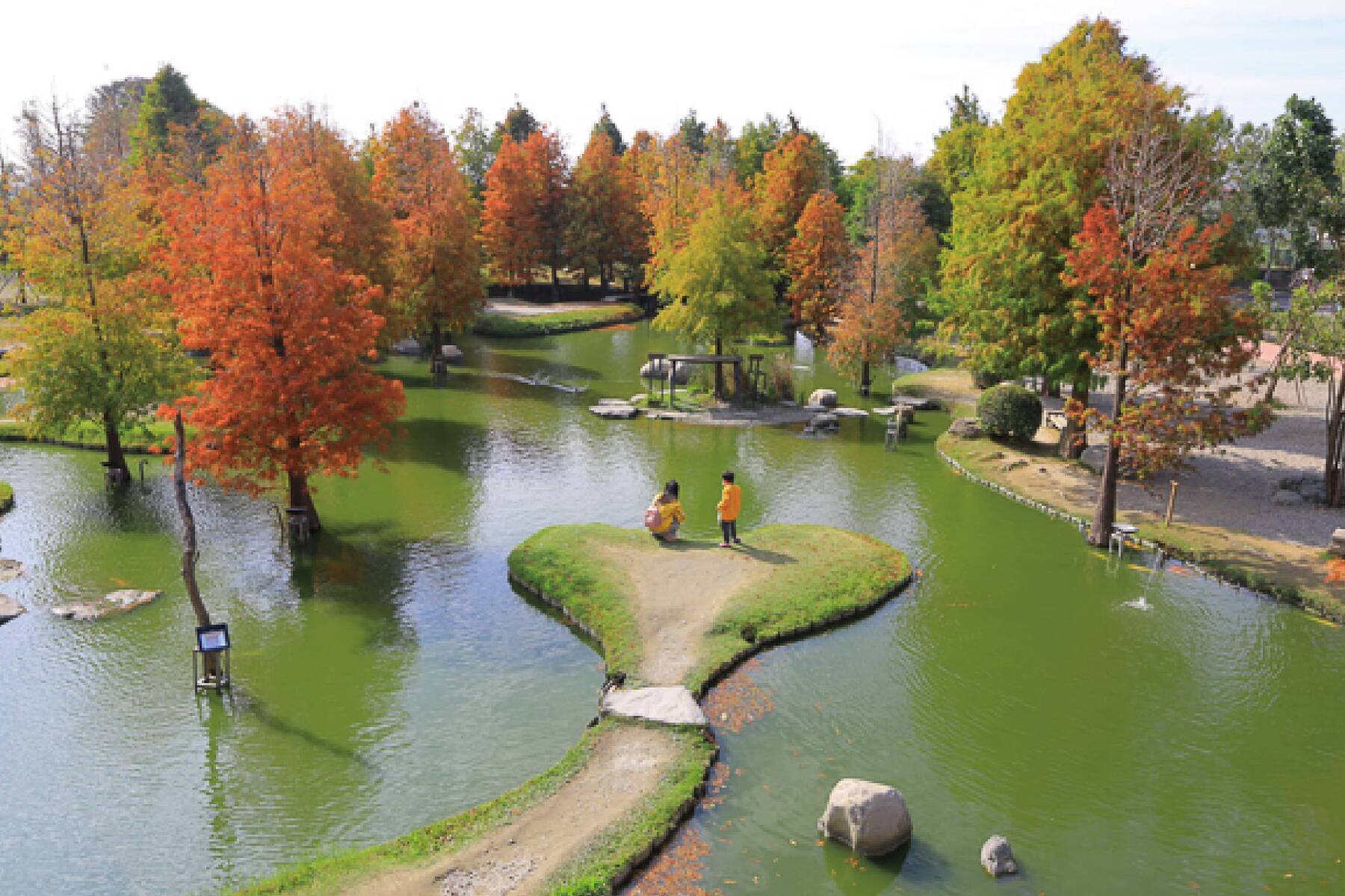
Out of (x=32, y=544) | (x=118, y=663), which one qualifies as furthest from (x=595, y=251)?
(x=118, y=663)

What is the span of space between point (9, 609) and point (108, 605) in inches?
78.9

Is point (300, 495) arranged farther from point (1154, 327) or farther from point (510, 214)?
point (510, 214)

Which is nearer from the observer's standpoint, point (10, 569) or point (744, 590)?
point (744, 590)

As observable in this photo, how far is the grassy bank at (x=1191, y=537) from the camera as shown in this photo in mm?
22281

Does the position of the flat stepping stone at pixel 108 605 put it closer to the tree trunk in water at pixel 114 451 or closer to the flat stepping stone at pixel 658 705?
the tree trunk in water at pixel 114 451

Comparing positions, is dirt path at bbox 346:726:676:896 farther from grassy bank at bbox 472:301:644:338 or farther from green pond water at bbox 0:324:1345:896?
grassy bank at bbox 472:301:644:338

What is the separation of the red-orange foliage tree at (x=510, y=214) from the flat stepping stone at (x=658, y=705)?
2511 inches

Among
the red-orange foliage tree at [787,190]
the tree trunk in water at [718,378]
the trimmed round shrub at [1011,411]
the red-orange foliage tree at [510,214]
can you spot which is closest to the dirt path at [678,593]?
the trimmed round shrub at [1011,411]

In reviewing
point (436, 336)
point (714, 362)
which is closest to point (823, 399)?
point (714, 362)

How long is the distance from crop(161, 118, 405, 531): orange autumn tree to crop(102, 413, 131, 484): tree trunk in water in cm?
686

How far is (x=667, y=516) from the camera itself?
24562mm

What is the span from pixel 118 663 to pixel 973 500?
24.3 metres

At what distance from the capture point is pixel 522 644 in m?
19.7

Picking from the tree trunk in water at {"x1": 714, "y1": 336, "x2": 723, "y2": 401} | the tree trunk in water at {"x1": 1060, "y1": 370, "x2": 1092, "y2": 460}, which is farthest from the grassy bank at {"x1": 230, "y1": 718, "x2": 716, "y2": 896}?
the tree trunk in water at {"x1": 714, "y1": 336, "x2": 723, "y2": 401}
